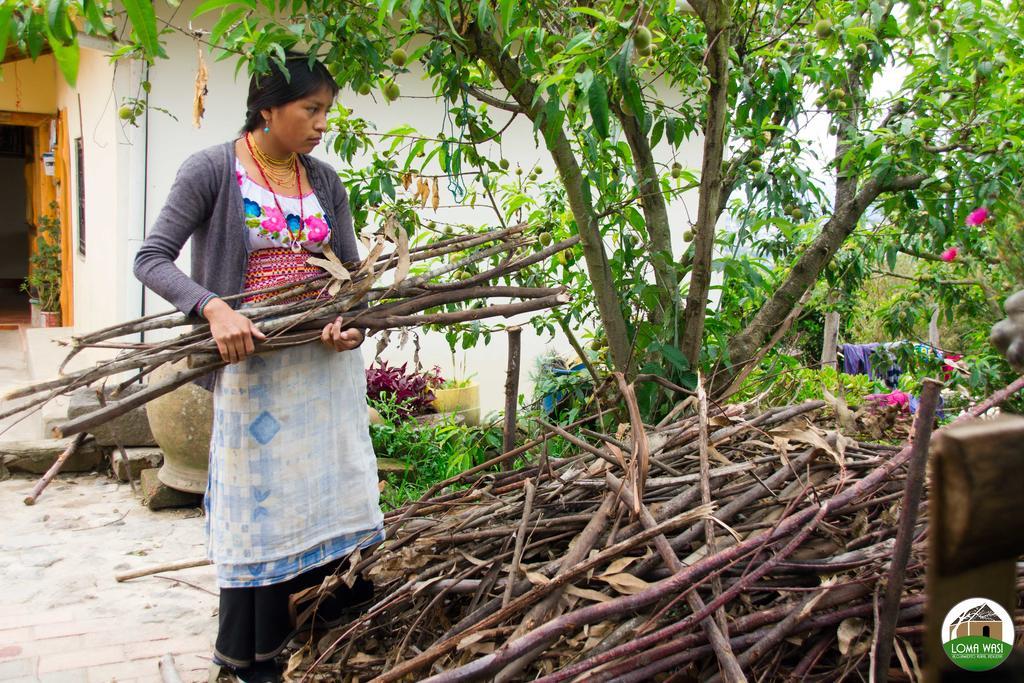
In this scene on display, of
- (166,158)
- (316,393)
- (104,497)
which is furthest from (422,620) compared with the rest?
(166,158)

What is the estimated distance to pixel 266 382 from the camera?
2340 millimetres

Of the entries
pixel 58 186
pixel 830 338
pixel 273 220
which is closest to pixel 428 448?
pixel 273 220

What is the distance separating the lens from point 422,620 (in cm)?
226

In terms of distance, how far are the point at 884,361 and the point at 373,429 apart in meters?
3.05

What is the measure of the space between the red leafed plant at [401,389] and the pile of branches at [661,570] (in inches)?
111

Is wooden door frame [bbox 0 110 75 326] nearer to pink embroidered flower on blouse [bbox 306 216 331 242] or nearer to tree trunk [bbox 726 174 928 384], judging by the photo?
pink embroidered flower on blouse [bbox 306 216 331 242]

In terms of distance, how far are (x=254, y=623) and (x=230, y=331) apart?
35.8 inches

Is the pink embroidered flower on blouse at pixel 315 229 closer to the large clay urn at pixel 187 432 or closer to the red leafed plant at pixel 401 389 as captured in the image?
the large clay urn at pixel 187 432

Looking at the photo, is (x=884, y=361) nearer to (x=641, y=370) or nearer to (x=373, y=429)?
(x=641, y=370)

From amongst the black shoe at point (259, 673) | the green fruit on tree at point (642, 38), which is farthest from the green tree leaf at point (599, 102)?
the black shoe at point (259, 673)

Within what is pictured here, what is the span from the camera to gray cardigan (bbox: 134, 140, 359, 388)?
2270mm

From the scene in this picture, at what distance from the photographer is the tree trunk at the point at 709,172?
2.69m

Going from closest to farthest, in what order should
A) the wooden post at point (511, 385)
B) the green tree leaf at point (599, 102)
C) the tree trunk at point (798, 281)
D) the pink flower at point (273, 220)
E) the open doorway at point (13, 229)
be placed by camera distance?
the green tree leaf at point (599, 102)
the pink flower at point (273, 220)
the wooden post at point (511, 385)
the tree trunk at point (798, 281)
the open doorway at point (13, 229)

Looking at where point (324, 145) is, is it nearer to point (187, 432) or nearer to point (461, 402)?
point (187, 432)
